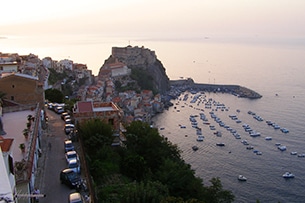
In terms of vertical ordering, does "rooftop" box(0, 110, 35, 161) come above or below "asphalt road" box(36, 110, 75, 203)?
above

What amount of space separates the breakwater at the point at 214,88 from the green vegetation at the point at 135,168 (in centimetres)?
4860

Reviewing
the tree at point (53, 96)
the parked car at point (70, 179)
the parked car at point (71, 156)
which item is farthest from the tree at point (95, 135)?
the tree at point (53, 96)

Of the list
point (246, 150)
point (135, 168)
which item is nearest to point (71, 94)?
point (246, 150)

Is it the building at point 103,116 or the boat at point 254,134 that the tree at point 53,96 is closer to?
the building at point 103,116

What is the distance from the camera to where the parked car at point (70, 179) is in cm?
855

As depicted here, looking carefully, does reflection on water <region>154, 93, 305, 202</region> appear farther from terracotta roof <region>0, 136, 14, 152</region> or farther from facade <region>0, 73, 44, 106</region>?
terracotta roof <region>0, 136, 14, 152</region>

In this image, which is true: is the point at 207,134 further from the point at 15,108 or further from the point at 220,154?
the point at 15,108

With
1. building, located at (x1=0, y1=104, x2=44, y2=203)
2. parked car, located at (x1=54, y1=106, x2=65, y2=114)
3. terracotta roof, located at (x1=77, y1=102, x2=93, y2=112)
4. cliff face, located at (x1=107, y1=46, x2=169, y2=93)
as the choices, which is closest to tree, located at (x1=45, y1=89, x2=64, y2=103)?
parked car, located at (x1=54, y1=106, x2=65, y2=114)

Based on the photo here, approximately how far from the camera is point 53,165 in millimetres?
10031

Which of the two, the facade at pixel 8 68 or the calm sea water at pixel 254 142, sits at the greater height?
the facade at pixel 8 68

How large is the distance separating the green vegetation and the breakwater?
48.6m

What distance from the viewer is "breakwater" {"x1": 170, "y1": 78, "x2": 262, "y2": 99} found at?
204 ft

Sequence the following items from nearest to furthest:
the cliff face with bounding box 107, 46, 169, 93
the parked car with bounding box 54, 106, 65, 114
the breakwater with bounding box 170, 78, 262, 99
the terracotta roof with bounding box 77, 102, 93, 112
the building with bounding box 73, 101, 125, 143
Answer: the building with bounding box 73, 101, 125, 143 → the terracotta roof with bounding box 77, 102, 93, 112 → the parked car with bounding box 54, 106, 65, 114 → the breakwater with bounding box 170, 78, 262, 99 → the cliff face with bounding box 107, 46, 169, 93

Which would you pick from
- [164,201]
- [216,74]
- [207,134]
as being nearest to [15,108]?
[164,201]
